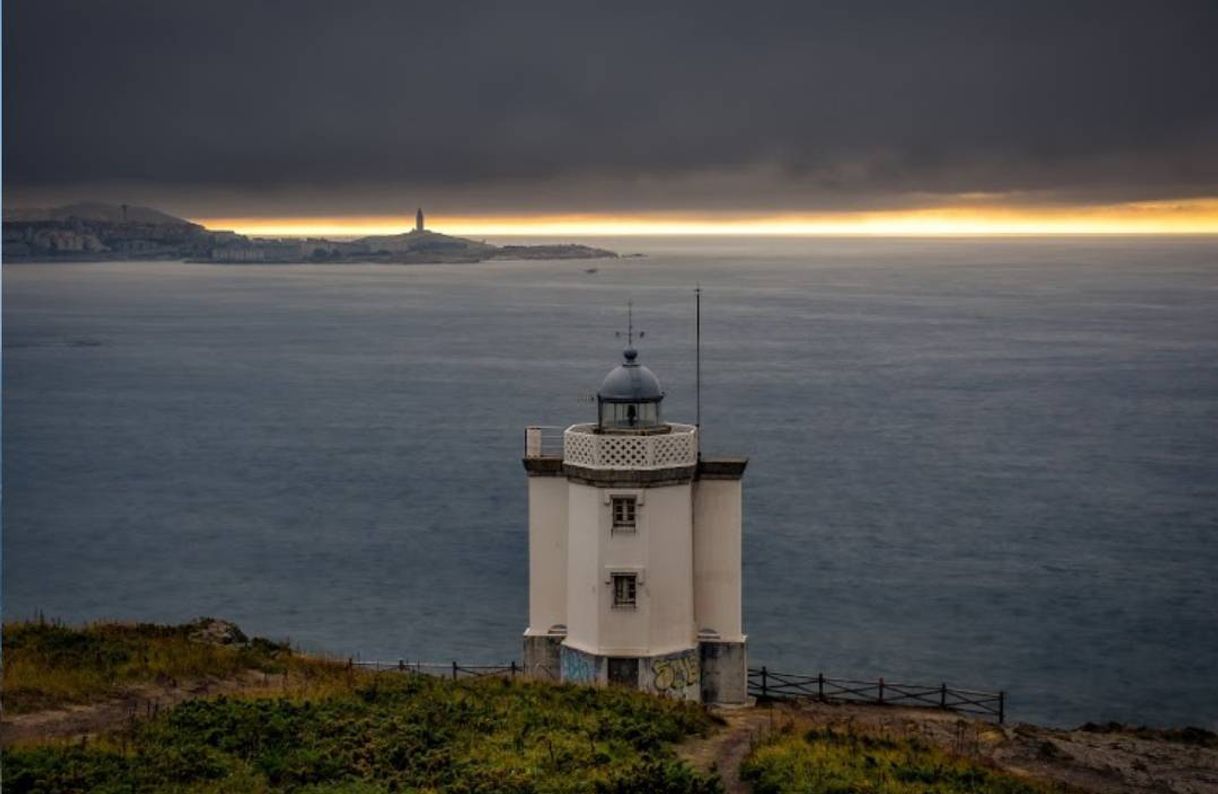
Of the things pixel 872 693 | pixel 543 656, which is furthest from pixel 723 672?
pixel 872 693

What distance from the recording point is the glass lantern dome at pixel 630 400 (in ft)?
84.7

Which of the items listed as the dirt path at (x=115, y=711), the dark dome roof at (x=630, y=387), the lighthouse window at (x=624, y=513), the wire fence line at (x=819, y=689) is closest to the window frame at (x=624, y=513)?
the lighthouse window at (x=624, y=513)

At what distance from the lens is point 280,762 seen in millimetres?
19062

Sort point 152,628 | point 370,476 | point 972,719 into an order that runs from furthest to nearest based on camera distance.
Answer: point 370,476, point 972,719, point 152,628

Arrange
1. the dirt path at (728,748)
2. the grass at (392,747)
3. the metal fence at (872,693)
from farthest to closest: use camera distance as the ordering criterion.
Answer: the metal fence at (872,693) < the dirt path at (728,748) < the grass at (392,747)

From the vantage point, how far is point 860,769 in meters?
20.6

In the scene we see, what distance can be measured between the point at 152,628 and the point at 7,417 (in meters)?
78.9

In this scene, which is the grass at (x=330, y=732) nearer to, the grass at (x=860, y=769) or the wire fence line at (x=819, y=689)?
the grass at (x=860, y=769)

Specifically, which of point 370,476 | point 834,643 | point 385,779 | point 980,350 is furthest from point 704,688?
point 980,350

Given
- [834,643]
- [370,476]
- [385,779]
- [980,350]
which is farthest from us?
[980,350]

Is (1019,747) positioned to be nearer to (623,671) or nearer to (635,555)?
(623,671)

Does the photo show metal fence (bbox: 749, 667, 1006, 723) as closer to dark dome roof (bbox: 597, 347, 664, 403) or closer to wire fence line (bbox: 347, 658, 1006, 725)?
wire fence line (bbox: 347, 658, 1006, 725)

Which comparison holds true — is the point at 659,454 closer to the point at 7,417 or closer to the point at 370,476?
the point at 370,476

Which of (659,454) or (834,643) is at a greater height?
(659,454)
